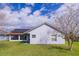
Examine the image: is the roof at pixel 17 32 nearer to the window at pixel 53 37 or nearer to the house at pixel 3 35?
the house at pixel 3 35

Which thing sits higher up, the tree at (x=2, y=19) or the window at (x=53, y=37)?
the tree at (x=2, y=19)

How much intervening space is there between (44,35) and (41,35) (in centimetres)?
4

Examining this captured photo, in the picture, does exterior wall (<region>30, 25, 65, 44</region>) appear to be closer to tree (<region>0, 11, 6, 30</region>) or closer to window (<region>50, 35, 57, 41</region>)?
window (<region>50, 35, 57, 41</region>)

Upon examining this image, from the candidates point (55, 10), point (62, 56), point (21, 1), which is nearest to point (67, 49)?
point (62, 56)

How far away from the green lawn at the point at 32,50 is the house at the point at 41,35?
2.3 inches

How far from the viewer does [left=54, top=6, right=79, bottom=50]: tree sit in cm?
487

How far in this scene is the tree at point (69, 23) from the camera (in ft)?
16.0

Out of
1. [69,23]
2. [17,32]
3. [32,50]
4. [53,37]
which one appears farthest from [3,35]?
[69,23]

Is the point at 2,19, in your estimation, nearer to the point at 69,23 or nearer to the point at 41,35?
the point at 41,35

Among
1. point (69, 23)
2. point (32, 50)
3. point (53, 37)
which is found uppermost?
point (69, 23)

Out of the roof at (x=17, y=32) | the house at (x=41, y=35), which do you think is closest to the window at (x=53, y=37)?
the house at (x=41, y=35)

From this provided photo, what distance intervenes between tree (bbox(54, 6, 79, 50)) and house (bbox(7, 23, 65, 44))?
0.20 feet

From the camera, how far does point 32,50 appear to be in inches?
192

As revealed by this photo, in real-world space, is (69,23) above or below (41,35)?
above
